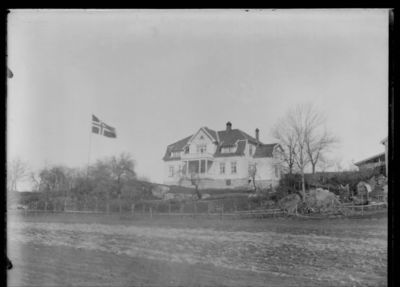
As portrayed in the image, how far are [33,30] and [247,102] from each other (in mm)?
1003

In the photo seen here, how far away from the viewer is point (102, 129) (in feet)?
5.55

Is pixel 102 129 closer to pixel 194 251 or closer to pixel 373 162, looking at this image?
pixel 194 251

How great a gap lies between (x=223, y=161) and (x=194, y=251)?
1.53 feet

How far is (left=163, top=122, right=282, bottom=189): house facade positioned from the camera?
1.66 metres

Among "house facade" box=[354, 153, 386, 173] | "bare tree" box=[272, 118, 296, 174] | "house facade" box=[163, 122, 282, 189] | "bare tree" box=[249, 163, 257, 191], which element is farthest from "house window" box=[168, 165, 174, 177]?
"house facade" box=[354, 153, 386, 173]

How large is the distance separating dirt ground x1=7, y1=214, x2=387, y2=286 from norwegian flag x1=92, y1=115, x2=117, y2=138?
455 millimetres

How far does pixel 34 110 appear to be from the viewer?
1.60 m

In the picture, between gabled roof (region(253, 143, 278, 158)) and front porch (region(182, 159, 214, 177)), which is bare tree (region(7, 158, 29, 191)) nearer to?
front porch (region(182, 159, 214, 177))

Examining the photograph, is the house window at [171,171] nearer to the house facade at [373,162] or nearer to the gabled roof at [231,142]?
the gabled roof at [231,142]

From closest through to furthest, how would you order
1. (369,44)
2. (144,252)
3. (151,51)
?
(369,44)
(151,51)
(144,252)

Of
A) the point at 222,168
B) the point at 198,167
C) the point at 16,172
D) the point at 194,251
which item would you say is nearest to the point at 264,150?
the point at 222,168

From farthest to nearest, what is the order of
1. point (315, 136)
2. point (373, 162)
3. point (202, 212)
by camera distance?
point (202, 212)
point (315, 136)
point (373, 162)
